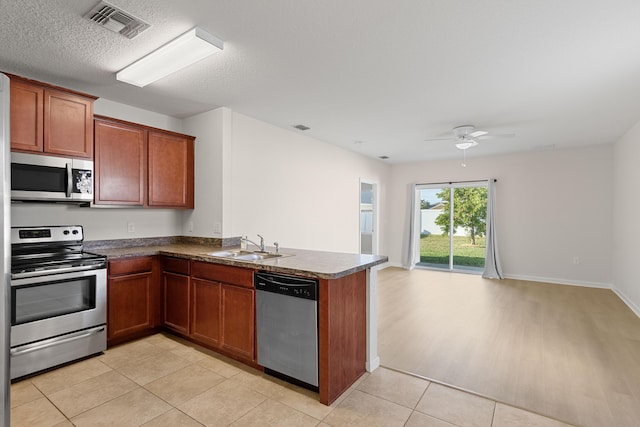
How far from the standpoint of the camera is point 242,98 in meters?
3.41

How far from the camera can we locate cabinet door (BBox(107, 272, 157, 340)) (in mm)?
2943

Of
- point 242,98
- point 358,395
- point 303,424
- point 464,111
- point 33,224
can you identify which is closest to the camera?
point 303,424

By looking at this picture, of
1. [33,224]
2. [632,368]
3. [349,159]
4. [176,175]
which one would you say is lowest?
[632,368]

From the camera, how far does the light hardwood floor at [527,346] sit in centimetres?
224

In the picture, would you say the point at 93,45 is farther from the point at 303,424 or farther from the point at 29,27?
the point at 303,424

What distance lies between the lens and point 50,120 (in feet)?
8.82

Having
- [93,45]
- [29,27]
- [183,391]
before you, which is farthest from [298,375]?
[29,27]

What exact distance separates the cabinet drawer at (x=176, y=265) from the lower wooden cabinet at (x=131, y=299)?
122 millimetres

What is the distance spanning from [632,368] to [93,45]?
5.02m

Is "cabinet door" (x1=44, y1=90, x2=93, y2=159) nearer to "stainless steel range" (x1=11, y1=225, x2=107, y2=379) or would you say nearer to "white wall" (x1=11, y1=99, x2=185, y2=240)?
"white wall" (x1=11, y1=99, x2=185, y2=240)

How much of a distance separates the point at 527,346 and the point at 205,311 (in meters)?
3.12

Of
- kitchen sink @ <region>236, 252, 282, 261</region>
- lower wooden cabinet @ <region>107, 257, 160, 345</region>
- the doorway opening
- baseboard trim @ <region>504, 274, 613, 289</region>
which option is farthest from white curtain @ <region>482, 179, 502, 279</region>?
lower wooden cabinet @ <region>107, 257, 160, 345</region>

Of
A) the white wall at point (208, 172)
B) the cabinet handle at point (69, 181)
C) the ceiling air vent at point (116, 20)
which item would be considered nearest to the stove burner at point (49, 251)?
the cabinet handle at point (69, 181)

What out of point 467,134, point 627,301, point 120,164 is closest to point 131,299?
point 120,164
